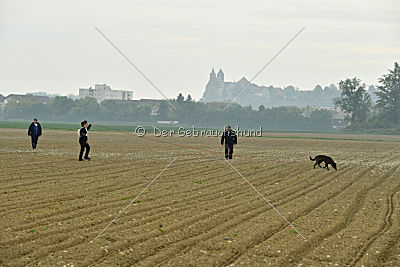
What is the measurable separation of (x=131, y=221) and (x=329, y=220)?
4.31 meters

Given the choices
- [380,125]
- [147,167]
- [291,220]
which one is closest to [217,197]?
[291,220]

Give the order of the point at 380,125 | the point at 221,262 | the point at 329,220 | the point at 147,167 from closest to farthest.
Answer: the point at 221,262
the point at 329,220
the point at 147,167
the point at 380,125

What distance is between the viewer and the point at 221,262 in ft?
28.6

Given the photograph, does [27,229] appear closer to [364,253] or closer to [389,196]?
[364,253]

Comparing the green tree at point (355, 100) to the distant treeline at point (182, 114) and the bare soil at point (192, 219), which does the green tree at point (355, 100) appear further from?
the bare soil at point (192, 219)

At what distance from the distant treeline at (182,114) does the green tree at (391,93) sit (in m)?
22.3

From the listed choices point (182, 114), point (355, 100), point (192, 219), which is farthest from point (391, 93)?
point (192, 219)

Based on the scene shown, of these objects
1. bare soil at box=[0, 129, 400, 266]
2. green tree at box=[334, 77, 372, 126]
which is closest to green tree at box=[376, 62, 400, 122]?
green tree at box=[334, 77, 372, 126]

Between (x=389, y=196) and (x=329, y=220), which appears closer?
(x=329, y=220)

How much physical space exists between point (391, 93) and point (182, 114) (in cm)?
4826

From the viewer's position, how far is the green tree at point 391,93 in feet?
406

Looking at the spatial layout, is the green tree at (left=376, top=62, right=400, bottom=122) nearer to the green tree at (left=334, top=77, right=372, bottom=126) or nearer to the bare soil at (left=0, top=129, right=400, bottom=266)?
the green tree at (left=334, top=77, right=372, bottom=126)

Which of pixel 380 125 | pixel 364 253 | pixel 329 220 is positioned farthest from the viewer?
pixel 380 125

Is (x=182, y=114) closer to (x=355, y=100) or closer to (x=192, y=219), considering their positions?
(x=355, y=100)
